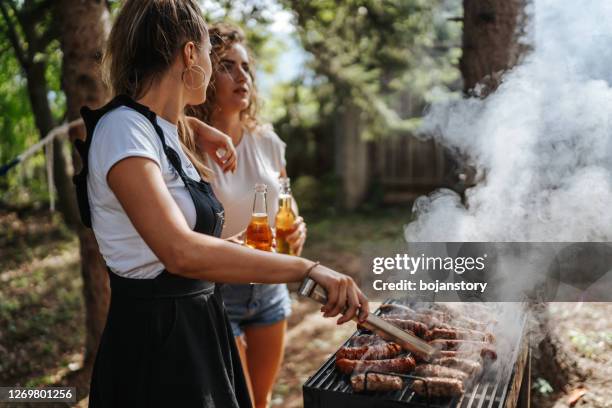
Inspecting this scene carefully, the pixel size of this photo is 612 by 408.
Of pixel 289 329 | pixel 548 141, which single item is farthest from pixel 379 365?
pixel 289 329

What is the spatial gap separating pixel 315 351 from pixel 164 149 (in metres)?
3.91

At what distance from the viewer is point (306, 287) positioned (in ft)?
5.14

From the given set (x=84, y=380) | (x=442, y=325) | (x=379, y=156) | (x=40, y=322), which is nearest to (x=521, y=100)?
(x=442, y=325)

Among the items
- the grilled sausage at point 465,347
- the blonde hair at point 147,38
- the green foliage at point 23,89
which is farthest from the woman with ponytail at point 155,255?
the green foliage at point 23,89

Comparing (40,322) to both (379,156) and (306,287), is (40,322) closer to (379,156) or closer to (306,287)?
(306,287)

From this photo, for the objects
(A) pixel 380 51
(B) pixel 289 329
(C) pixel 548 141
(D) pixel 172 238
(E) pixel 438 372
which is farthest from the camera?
(A) pixel 380 51

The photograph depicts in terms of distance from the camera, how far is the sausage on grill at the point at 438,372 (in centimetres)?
193

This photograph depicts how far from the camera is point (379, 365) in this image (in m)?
2.05

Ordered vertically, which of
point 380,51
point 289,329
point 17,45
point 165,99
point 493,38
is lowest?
point 289,329

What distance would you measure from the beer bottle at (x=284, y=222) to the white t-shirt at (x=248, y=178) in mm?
223

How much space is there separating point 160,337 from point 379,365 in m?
0.88

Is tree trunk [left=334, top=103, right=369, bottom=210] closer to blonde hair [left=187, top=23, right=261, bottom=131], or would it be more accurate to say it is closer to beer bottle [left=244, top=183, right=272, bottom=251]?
blonde hair [left=187, top=23, right=261, bottom=131]

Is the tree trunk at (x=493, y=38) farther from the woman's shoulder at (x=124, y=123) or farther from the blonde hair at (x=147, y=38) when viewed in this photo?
the woman's shoulder at (x=124, y=123)

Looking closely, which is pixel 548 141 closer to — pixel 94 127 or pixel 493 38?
pixel 493 38
